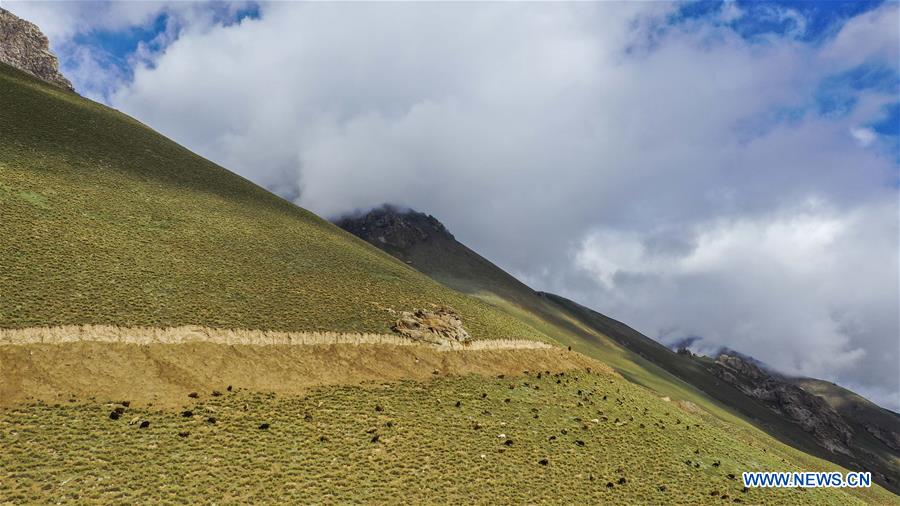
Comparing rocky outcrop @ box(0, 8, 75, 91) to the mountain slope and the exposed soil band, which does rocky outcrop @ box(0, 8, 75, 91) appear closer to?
the mountain slope

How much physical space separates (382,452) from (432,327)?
64.0 ft

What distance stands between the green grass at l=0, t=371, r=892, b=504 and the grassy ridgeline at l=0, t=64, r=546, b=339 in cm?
951

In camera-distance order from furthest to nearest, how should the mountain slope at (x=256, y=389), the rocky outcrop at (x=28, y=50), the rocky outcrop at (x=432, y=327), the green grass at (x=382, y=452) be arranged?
1. the rocky outcrop at (x=28, y=50)
2. the rocky outcrop at (x=432, y=327)
3. the mountain slope at (x=256, y=389)
4. the green grass at (x=382, y=452)

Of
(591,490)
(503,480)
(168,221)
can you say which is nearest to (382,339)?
(503,480)

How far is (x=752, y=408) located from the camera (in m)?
154

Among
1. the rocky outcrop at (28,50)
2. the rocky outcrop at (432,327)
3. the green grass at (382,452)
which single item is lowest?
the green grass at (382,452)

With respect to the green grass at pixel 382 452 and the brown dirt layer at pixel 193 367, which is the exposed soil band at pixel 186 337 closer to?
the brown dirt layer at pixel 193 367

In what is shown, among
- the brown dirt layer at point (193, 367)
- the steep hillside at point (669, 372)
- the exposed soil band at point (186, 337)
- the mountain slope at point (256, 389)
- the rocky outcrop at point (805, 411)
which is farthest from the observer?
the rocky outcrop at point (805, 411)

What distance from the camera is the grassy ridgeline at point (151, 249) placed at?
37156 millimetres

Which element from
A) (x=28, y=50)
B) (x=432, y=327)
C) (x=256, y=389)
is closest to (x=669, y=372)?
(x=432, y=327)

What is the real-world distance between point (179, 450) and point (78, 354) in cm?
1173

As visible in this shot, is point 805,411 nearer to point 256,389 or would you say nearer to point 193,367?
point 256,389

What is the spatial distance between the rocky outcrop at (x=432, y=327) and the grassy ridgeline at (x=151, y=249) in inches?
74.3

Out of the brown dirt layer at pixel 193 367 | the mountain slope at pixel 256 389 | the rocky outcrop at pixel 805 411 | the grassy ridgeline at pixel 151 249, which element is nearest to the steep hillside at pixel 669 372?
the rocky outcrop at pixel 805 411
